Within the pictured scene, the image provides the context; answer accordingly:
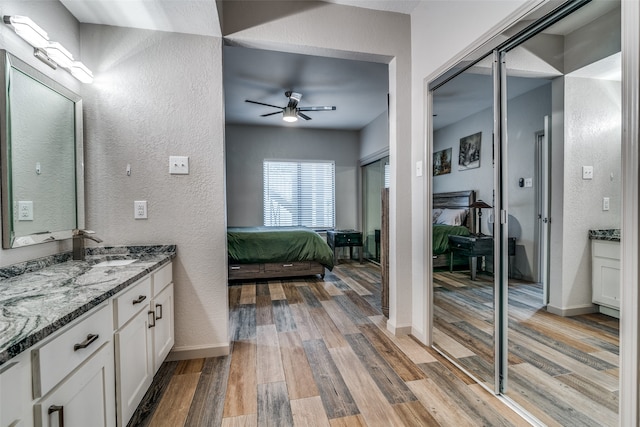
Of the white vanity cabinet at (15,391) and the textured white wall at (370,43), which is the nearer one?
the white vanity cabinet at (15,391)

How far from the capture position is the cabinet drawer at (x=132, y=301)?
1276mm

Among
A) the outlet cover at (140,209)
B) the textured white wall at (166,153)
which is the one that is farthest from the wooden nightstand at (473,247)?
the outlet cover at (140,209)

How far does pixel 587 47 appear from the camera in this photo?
126cm

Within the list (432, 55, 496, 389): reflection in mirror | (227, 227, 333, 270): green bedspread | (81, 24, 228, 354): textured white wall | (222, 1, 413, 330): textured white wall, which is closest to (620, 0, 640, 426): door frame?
(432, 55, 496, 389): reflection in mirror

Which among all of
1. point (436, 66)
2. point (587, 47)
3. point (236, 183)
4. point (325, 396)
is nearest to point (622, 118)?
point (587, 47)

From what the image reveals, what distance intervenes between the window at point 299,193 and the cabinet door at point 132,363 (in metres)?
4.61

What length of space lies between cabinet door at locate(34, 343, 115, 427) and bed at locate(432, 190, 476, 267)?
210cm

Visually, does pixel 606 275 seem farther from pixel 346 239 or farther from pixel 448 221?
pixel 346 239

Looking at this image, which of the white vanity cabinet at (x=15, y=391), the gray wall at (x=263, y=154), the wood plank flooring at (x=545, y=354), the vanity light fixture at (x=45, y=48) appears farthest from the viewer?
the gray wall at (x=263, y=154)

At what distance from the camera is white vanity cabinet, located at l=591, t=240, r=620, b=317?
1147 millimetres

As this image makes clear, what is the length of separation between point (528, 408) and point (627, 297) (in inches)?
34.9

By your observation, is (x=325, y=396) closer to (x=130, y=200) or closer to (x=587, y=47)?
(x=130, y=200)

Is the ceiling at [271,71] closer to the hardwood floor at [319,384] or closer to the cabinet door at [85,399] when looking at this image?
the cabinet door at [85,399]

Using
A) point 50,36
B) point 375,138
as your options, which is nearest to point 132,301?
point 50,36
